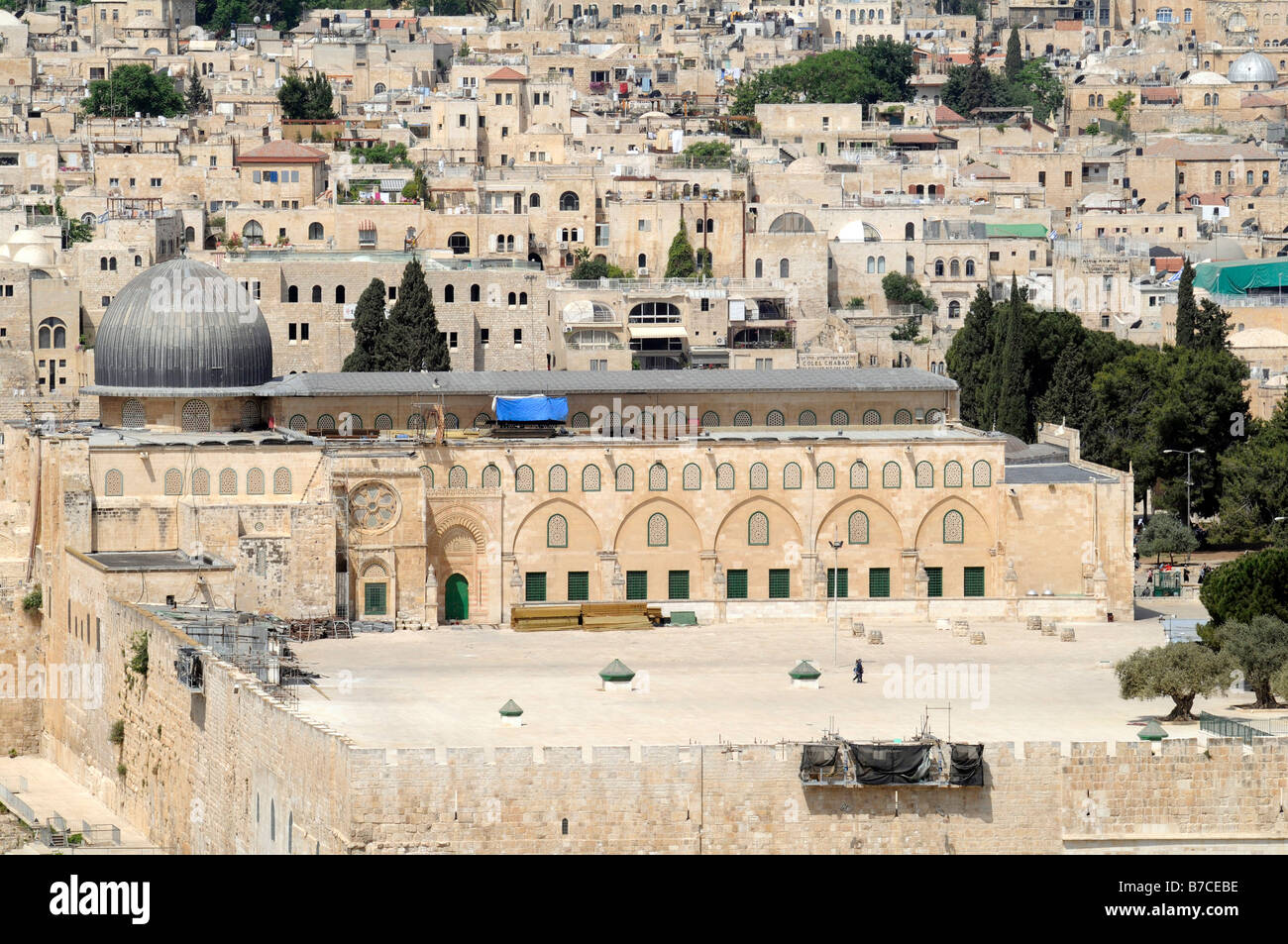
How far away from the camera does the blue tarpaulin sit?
79562 millimetres

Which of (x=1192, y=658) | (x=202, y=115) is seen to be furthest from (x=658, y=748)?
(x=202, y=115)

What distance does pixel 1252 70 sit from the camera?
175m

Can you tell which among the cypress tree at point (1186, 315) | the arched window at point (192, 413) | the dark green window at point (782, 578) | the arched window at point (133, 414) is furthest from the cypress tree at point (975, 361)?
the arched window at point (133, 414)

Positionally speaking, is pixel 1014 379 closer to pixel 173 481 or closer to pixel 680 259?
pixel 680 259

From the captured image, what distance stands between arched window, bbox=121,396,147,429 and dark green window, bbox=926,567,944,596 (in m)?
18.2

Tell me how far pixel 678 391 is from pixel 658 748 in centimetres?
2965

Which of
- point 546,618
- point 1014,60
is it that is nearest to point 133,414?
point 546,618

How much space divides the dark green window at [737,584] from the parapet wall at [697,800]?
2146cm

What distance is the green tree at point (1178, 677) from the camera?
201ft

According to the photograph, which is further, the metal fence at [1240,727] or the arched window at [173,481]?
the arched window at [173,481]

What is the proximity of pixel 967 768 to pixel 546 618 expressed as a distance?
21.4 meters

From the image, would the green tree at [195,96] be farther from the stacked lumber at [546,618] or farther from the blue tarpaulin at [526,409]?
the stacked lumber at [546,618]

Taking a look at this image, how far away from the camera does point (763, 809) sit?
54719 millimetres

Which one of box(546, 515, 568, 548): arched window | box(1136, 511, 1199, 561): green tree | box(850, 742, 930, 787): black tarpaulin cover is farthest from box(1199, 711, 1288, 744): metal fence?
box(1136, 511, 1199, 561): green tree
